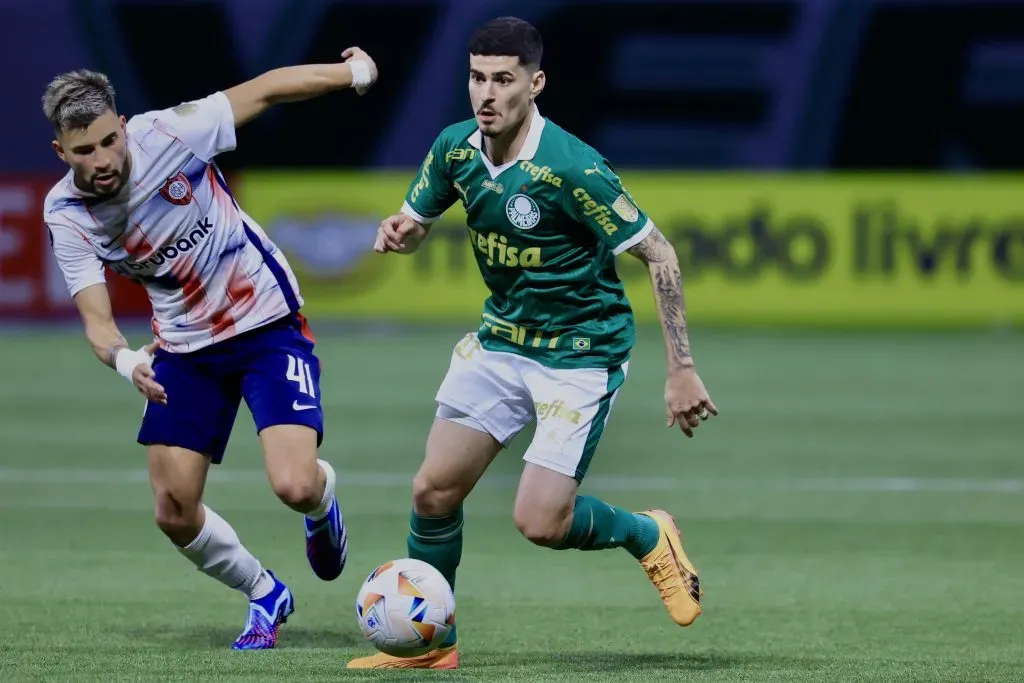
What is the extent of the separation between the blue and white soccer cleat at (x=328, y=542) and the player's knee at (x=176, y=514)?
1.53 feet

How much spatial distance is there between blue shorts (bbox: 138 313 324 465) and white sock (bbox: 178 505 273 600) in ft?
0.91

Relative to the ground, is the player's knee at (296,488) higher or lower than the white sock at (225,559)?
higher

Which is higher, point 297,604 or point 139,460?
point 297,604

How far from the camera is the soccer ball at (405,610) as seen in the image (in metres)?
5.54

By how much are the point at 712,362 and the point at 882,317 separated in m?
3.37

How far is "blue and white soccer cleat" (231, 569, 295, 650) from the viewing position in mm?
6105

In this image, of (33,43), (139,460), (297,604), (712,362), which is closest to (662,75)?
(712,362)

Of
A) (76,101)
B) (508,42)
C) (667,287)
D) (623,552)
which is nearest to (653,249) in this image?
(667,287)

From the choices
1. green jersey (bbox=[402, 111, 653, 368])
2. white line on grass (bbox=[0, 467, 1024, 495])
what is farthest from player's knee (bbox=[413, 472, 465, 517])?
white line on grass (bbox=[0, 467, 1024, 495])

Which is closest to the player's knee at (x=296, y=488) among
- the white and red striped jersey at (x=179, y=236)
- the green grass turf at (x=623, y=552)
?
the green grass turf at (x=623, y=552)

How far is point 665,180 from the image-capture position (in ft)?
61.1

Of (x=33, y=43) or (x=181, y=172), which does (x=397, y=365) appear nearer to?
(x=33, y=43)

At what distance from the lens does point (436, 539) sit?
605cm

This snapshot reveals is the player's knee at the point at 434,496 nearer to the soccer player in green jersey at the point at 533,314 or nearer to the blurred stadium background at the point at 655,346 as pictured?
the soccer player in green jersey at the point at 533,314
